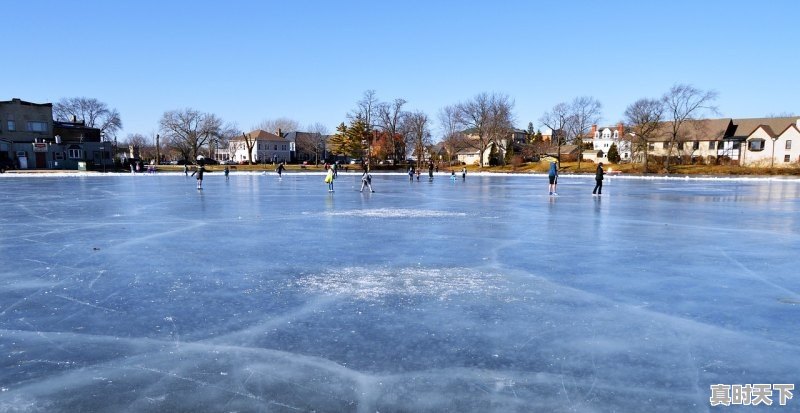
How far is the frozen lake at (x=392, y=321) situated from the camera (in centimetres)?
333

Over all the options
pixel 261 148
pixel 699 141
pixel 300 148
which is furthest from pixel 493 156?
pixel 261 148

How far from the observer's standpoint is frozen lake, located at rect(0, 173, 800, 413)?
3326 millimetres

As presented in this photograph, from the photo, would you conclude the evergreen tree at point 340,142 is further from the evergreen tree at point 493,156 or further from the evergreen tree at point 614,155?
the evergreen tree at point 614,155

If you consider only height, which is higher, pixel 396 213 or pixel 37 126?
pixel 37 126

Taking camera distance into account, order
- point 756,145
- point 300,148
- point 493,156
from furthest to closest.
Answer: point 300,148, point 493,156, point 756,145

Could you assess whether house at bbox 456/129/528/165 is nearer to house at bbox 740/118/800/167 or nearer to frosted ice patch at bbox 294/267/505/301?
house at bbox 740/118/800/167

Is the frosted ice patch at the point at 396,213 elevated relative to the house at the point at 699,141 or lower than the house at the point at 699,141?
lower

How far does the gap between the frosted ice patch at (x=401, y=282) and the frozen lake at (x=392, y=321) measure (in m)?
0.04

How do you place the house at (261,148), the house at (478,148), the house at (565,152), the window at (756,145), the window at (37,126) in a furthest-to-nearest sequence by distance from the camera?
the house at (261,148)
the house at (565,152)
the house at (478,148)
the window at (756,145)
the window at (37,126)

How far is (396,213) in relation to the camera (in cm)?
1437

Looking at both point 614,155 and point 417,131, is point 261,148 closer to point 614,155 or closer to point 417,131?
point 417,131

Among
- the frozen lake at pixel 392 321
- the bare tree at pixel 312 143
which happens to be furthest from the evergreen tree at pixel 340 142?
the frozen lake at pixel 392 321

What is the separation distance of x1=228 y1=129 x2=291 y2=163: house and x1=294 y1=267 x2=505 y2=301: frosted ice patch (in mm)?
90240

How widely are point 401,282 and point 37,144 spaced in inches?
2454
